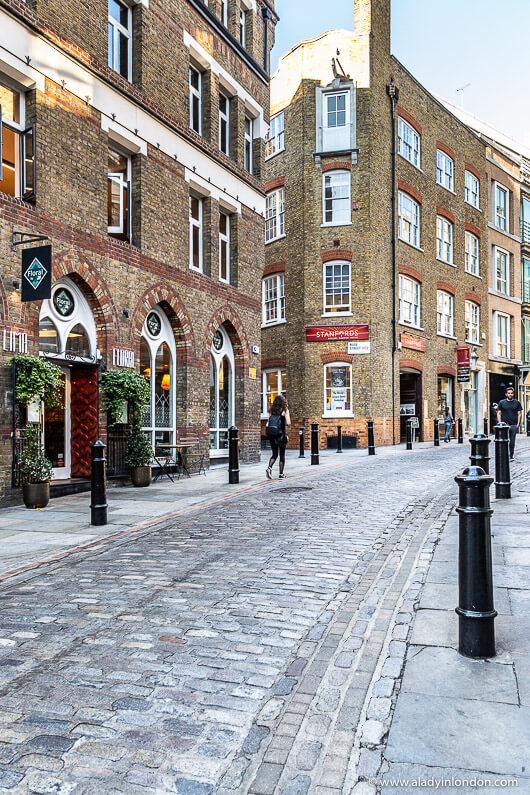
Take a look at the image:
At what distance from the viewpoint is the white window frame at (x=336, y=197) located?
82.5 feet

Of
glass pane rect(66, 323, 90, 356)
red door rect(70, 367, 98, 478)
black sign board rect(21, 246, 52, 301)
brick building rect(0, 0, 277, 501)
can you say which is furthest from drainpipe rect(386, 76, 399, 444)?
black sign board rect(21, 246, 52, 301)

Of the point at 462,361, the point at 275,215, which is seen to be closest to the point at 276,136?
the point at 275,215

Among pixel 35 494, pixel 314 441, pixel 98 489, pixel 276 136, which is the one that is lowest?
pixel 35 494

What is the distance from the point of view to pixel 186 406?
49.3 feet

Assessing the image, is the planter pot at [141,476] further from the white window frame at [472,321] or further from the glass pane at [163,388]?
the white window frame at [472,321]

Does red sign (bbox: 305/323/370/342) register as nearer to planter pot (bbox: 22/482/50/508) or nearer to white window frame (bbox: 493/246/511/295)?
white window frame (bbox: 493/246/511/295)

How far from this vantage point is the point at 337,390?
24891 millimetres

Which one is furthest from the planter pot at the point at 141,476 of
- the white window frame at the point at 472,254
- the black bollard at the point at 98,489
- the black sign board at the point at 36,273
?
the white window frame at the point at 472,254

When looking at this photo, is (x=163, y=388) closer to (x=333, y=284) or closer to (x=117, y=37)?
(x=117, y=37)

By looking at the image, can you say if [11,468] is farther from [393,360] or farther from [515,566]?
[393,360]

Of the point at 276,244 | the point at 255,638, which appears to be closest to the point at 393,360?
the point at 276,244

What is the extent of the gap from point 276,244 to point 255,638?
24394 mm

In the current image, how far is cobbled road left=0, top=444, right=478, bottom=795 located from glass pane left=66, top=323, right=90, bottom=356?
18.8 ft

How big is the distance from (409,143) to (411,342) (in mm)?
8658
